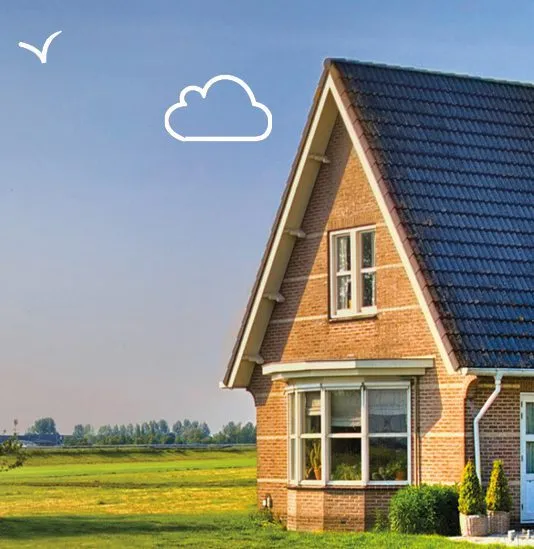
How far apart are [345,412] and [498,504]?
4261mm

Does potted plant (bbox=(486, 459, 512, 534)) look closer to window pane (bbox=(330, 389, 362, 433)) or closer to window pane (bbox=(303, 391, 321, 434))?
window pane (bbox=(330, 389, 362, 433))

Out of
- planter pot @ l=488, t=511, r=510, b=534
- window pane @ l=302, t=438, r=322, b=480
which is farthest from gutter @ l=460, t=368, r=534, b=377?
window pane @ l=302, t=438, r=322, b=480

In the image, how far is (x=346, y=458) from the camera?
36.8 metres

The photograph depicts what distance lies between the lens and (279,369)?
3781 cm

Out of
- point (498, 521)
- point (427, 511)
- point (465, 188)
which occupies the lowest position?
point (498, 521)

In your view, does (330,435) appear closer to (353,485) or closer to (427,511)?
(353,485)

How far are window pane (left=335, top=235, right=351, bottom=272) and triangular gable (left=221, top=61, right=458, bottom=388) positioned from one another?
3.42ft

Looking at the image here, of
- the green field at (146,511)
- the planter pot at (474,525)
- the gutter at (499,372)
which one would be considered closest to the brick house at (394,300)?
the gutter at (499,372)

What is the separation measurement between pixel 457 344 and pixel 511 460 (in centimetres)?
272

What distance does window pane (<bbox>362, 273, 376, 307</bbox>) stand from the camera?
37719mm

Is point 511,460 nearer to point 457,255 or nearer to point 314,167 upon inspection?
point 457,255

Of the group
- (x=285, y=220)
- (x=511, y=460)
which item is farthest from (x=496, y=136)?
(x=511, y=460)

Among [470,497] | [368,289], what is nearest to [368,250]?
[368,289]

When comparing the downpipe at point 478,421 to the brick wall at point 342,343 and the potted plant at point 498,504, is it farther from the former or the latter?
the potted plant at point 498,504
